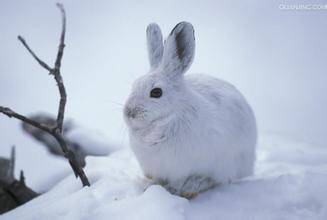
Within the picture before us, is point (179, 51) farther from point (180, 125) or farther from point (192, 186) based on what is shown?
point (192, 186)

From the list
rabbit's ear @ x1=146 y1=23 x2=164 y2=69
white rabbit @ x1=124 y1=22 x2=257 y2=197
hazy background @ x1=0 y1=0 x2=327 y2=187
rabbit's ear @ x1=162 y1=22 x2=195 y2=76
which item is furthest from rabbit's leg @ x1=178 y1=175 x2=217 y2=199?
hazy background @ x1=0 y1=0 x2=327 y2=187

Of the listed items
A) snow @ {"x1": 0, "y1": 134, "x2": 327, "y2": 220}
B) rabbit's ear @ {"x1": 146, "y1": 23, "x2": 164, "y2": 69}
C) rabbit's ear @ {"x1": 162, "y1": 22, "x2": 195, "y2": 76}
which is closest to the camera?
snow @ {"x1": 0, "y1": 134, "x2": 327, "y2": 220}

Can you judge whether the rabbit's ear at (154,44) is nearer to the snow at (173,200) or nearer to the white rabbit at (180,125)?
the white rabbit at (180,125)

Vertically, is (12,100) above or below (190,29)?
below

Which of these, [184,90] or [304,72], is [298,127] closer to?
[304,72]

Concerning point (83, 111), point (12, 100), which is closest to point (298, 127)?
point (83, 111)

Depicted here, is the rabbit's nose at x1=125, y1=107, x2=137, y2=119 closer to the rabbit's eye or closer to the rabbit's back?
the rabbit's eye

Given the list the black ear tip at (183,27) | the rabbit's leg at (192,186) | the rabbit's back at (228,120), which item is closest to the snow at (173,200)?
the rabbit's leg at (192,186)
